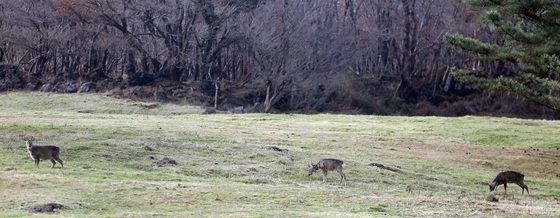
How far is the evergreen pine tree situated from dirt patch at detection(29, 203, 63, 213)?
1890 centimetres

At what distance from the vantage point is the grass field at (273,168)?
72.7ft

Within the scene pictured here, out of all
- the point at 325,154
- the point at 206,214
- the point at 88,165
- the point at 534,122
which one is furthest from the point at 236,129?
the point at 206,214

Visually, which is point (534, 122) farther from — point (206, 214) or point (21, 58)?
point (21, 58)

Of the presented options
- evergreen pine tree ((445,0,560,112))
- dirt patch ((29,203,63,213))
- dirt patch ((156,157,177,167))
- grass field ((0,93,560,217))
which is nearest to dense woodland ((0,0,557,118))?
grass field ((0,93,560,217))

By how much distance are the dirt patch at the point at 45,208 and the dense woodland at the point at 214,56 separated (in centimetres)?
5122

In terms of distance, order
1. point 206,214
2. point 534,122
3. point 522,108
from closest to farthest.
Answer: point 206,214
point 534,122
point 522,108

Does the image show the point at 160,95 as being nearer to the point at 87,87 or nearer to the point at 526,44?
the point at 87,87

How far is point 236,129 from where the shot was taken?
43.2m

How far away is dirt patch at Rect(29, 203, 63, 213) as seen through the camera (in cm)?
2057

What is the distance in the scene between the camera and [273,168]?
29.6m

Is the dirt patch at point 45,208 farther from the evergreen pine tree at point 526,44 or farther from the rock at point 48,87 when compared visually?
the rock at point 48,87

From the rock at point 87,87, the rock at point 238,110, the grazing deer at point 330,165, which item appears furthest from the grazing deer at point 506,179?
the rock at point 87,87

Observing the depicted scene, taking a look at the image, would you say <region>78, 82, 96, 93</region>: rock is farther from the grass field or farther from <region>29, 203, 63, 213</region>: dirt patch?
<region>29, 203, 63, 213</region>: dirt patch

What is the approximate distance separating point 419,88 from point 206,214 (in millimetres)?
69204
